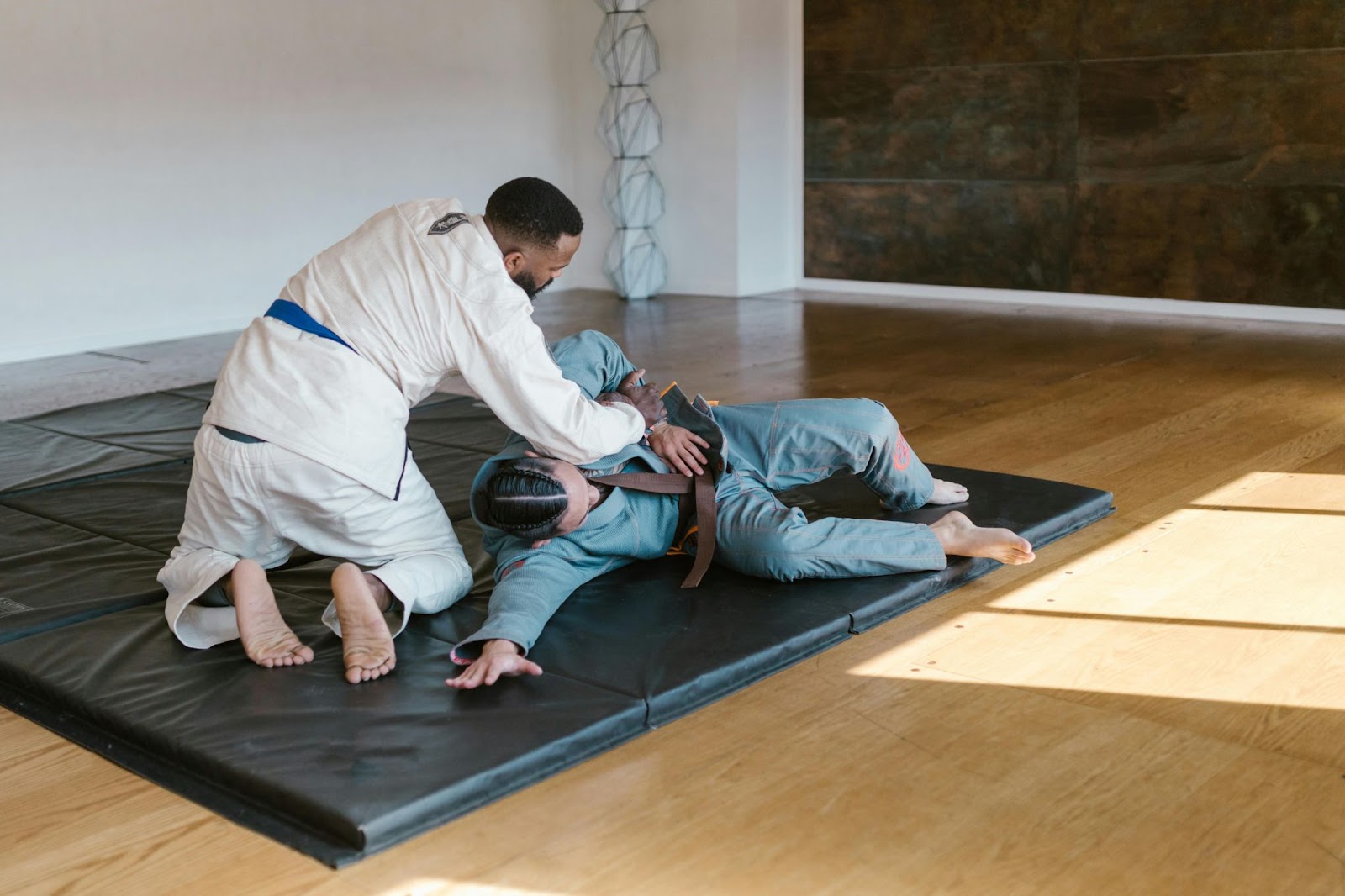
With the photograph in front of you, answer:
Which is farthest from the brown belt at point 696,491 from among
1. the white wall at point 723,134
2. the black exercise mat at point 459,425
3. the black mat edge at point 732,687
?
the white wall at point 723,134

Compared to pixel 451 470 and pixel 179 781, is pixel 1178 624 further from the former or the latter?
pixel 451 470

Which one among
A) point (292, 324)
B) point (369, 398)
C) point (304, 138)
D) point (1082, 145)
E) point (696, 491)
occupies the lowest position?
point (696, 491)

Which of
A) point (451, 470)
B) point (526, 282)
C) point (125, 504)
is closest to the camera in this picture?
point (526, 282)

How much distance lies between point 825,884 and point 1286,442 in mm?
2937

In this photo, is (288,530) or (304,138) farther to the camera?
(304,138)

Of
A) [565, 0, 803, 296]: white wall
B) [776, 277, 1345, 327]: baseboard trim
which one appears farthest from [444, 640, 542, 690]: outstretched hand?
[565, 0, 803, 296]: white wall

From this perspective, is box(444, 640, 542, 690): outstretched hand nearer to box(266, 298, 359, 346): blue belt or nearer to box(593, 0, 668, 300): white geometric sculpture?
box(266, 298, 359, 346): blue belt

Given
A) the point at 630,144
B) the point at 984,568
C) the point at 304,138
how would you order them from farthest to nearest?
the point at 630,144 < the point at 304,138 < the point at 984,568

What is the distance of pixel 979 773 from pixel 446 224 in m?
1.44

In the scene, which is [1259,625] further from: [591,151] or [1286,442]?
[591,151]

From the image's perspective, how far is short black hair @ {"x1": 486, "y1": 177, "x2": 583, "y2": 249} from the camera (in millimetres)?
2500

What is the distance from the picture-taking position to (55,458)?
157 inches

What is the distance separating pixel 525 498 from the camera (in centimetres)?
243

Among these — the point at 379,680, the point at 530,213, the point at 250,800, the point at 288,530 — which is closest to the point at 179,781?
the point at 250,800
